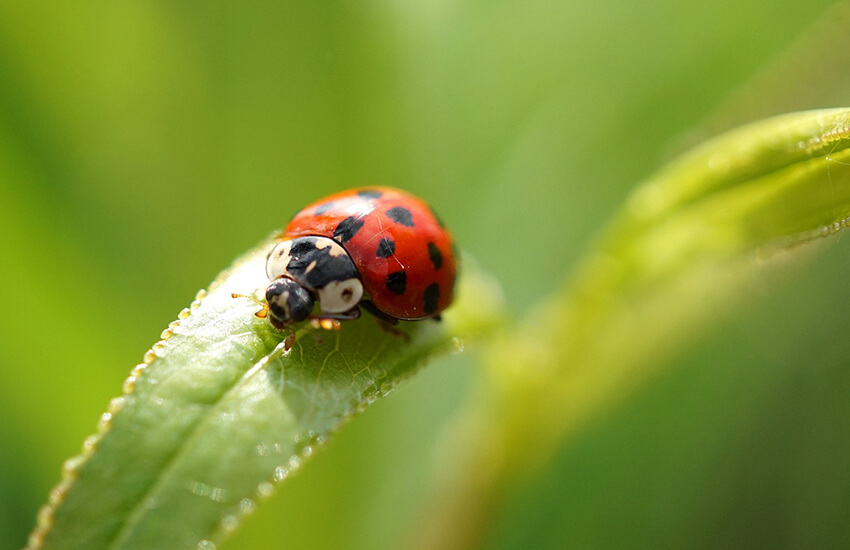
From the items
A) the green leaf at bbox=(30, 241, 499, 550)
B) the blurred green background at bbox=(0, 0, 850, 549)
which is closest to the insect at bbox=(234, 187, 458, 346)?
the green leaf at bbox=(30, 241, 499, 550)

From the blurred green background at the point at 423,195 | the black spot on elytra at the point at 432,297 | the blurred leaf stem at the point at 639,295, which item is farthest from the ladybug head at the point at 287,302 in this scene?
the blurred green background at the point at 423,195

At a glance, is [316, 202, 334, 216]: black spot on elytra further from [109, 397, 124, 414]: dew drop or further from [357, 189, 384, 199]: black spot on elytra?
[109, 397, 124, 414]: dew drop

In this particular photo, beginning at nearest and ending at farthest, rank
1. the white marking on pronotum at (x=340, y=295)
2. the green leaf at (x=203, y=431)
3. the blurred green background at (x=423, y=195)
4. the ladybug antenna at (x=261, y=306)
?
the green leaf at (x=203, y=431) < the ladybug antenna at (x=261, y=306) < the white marking on pronotum at (x=340, y=295) < the blurred green background at (x=423, y=195)

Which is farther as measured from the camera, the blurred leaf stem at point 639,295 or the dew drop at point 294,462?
the blurred leaf stem at point 639,295

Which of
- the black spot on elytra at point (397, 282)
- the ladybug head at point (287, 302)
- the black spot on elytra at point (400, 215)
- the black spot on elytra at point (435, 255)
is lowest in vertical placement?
the ladybug head at point (287, 302)

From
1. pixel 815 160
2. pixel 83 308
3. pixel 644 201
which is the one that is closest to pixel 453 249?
pixel 644 201

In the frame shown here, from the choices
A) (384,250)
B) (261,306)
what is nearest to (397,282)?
(384,250)

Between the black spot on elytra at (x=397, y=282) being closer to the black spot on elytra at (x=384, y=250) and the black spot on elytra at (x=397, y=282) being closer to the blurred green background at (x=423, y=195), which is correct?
the black spot on elytra at (x=384, y=250)

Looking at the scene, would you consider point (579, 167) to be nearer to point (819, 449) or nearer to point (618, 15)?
point (618, 15)
